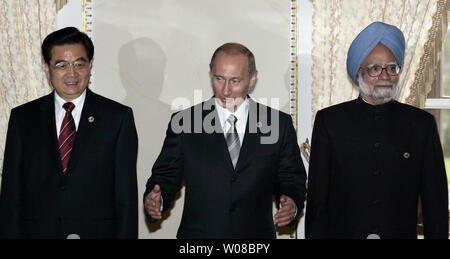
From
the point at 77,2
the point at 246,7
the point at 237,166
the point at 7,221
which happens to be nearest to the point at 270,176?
the point at 237,166

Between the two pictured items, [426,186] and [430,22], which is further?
[430,22]

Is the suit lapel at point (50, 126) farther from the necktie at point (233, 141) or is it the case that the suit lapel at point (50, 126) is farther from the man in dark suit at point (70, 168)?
the necktie at point (233, 141)

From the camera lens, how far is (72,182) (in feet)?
9.30

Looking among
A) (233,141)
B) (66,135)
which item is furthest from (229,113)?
(66,135)

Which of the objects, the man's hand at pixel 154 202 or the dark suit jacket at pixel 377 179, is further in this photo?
the dark suit jacket at pixel 377 179

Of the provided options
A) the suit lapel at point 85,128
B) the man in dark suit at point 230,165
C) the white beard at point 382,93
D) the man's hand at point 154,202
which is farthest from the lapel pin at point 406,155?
the suit lapel at point 85,128

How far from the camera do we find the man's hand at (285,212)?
2.74 metres

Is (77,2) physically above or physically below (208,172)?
above

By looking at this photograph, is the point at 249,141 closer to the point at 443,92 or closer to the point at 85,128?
the point at 85,128

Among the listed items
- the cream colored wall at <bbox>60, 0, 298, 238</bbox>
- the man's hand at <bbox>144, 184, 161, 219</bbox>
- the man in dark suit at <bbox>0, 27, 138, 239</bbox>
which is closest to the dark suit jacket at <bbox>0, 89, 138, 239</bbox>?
the man in dark suit at <bbox>0, 27, 138, 239</bbox>

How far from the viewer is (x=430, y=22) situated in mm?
3896

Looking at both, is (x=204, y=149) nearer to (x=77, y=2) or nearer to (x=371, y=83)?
(x=371, y=83)
